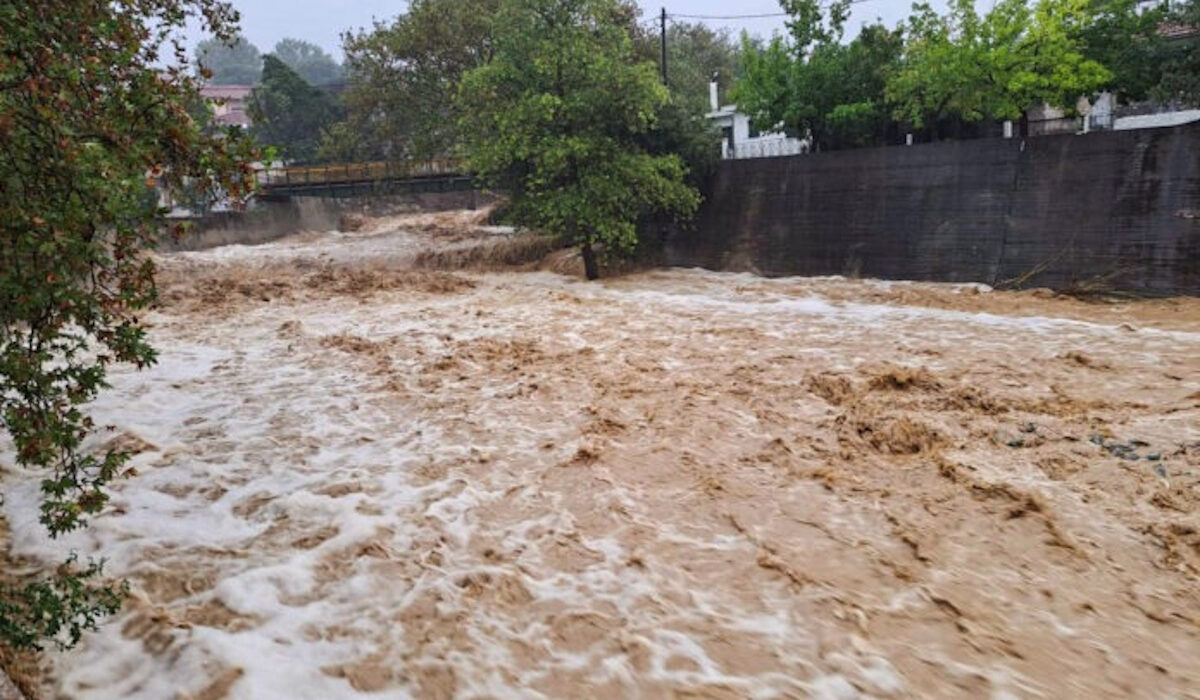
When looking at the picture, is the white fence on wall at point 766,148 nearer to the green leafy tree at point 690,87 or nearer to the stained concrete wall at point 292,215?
the green leafy tree at point 690,87

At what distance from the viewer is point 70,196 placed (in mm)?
2719

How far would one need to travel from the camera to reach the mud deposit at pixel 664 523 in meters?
3.51

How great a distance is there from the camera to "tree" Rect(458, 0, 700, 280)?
15633mm

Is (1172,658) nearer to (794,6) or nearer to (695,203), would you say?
(695,203)

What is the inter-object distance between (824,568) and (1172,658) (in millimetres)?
1613

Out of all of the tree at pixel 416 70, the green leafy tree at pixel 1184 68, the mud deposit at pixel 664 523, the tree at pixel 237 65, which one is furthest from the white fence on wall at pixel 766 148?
the tree at pixel 237 65

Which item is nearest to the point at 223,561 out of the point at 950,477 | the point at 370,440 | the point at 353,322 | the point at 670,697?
the point at 370,440

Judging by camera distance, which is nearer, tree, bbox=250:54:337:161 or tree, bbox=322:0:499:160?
tree, bbox=322:0:499:160

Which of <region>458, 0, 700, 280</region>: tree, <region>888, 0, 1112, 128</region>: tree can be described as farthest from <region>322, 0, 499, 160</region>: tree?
<region>888, 0, 1112, 128</region>: tree

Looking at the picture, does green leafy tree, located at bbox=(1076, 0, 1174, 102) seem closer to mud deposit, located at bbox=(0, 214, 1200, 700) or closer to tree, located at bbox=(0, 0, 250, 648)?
mud deposit, located at bbox=(0, 214, 1200, 700)

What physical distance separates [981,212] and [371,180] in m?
23.5

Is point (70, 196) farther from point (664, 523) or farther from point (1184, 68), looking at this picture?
point (1184, 68)

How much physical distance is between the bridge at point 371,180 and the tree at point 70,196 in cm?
2443

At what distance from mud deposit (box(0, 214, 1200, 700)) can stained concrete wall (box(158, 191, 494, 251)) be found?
21.2 metres
